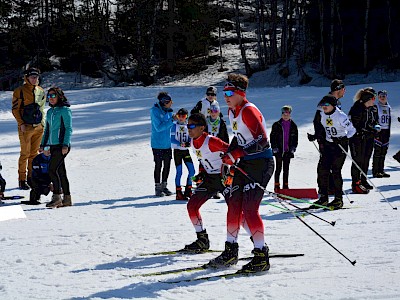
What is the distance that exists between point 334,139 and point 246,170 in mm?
3734

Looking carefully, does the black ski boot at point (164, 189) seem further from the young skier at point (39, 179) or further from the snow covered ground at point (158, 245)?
the young skier at point (39, 179)

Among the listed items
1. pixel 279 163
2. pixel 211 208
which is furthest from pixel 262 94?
pixel 211 208

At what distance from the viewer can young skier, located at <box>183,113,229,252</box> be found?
617 centimetres

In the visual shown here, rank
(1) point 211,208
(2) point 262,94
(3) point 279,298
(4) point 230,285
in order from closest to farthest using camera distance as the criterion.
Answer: (3) point 279,298 < (4) point 230,285 < (1) point 211,208 < (2) point 262,94

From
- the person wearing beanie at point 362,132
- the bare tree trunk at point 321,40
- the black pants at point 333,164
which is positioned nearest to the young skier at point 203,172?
the black pants at point 333,164

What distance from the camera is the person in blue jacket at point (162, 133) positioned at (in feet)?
33.9

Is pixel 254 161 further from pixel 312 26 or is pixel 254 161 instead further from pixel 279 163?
pixel 312 26

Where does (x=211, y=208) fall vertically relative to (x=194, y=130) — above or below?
below

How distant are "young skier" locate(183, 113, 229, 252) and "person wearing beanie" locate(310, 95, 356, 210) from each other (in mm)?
3189

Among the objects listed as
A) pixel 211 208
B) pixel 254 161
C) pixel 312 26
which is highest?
pixel 312 26

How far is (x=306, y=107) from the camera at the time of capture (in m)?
21.7

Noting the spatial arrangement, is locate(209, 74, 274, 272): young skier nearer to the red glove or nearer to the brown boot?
the red glove

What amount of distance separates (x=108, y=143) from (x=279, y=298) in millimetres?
13030

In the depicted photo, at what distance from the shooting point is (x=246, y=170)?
18.3 feet
